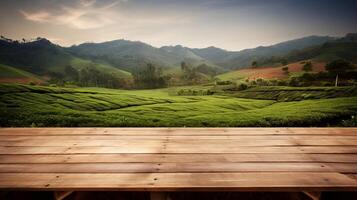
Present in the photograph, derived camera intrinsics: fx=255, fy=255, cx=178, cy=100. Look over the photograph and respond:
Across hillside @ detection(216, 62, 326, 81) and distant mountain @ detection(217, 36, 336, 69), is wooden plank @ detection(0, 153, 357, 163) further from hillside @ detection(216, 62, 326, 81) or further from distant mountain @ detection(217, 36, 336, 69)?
distant mountain @ detection(217, 36, 336, 69)

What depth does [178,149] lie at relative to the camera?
229 cm

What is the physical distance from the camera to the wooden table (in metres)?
1.64

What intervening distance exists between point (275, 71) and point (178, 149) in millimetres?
5160

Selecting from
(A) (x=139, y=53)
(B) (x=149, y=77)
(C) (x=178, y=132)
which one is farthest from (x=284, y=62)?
(C) (x=178, y=132)

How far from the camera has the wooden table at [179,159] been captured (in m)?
1.64

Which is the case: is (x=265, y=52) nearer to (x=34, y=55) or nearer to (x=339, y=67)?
(x=339, y=67)

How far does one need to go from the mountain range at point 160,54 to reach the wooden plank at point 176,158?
488 cm

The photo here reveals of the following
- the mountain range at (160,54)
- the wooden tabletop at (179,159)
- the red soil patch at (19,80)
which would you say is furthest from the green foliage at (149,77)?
the wooden tabletop at (179,159)

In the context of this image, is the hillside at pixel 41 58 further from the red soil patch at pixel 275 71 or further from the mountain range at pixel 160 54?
the red soil patch at pixel 275 71

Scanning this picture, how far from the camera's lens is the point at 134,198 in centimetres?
266

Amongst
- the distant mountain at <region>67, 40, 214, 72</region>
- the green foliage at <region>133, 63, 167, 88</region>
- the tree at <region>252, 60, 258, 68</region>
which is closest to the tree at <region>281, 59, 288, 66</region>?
the tree at <region>252, 60, 258, 68</region>

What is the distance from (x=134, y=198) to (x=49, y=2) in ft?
17.6

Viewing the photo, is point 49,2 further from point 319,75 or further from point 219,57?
point 319,75

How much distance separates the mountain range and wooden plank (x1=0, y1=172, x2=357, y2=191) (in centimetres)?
535
